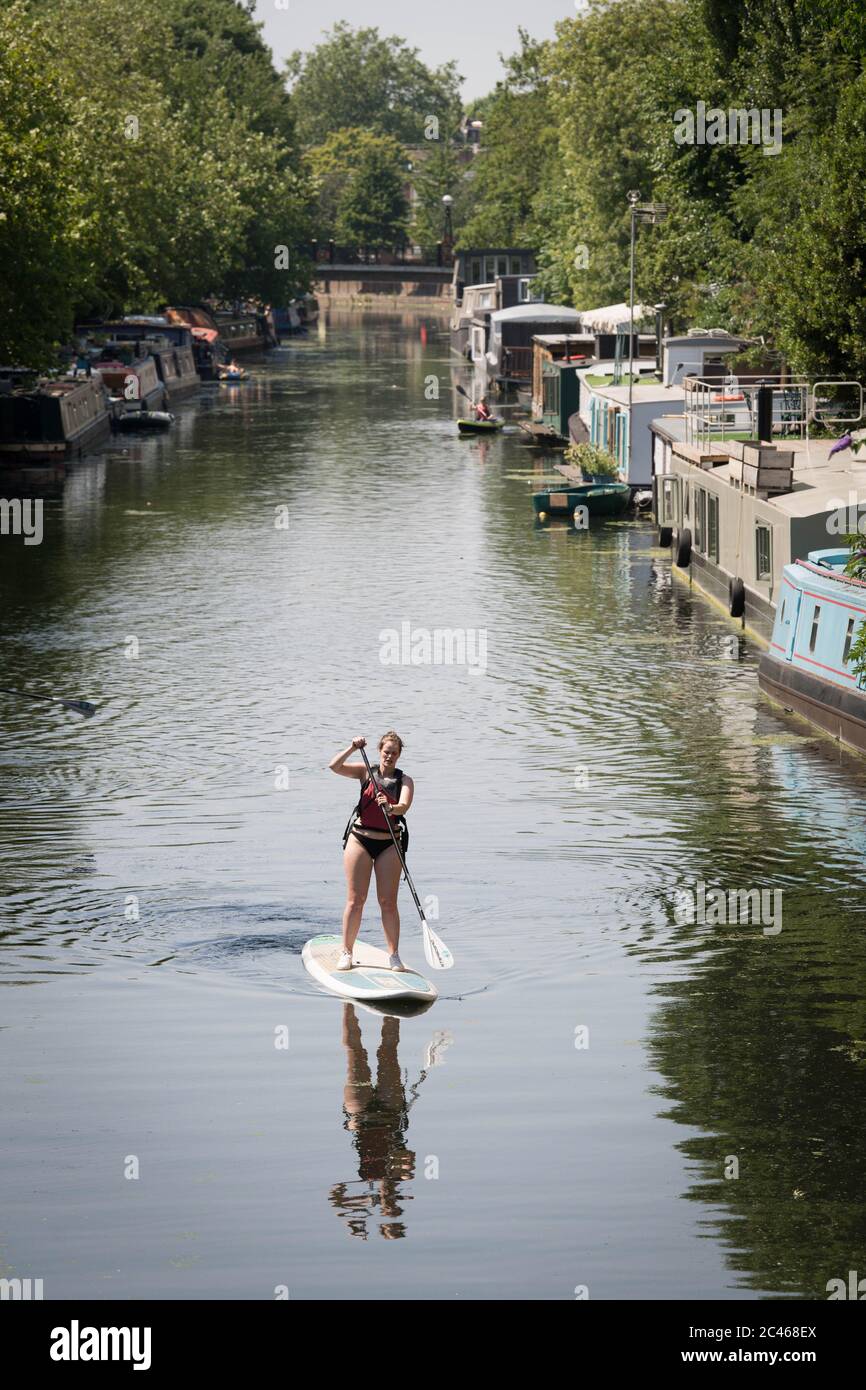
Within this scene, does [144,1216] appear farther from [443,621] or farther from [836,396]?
[836,396]

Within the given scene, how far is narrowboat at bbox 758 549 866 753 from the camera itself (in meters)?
34.1

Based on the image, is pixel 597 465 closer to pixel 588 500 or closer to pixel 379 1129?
pixel 588 500

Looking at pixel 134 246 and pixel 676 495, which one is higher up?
pixel 134 246

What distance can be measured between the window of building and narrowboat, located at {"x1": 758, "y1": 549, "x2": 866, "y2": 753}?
205 inches

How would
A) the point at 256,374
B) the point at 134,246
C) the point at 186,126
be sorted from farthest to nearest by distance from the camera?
the point at 186,126 < the point at 256,374 < the point at 134,246

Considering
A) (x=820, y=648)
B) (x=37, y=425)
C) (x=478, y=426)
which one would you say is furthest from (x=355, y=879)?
(x=478, y=426)

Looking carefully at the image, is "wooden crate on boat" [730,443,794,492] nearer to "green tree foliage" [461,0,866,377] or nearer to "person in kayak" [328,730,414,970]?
"green tree foliage" [461,0,866,377]

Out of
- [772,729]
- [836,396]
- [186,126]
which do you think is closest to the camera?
[772,729]

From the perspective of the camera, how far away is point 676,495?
54344 mm

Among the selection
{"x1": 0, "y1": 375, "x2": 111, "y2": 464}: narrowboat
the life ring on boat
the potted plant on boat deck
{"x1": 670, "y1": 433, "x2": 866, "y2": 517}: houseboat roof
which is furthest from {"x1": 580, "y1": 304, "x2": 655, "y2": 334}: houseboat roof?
{"x1": 670, "y1": 433, "x2": 866, "y2": 517}: houseboat roof

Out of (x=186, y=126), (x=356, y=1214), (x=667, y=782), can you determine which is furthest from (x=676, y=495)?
(x=186, y=126)

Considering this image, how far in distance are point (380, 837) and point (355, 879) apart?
579mm

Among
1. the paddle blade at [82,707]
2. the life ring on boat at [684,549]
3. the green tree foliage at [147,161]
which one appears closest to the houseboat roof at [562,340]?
the green tree foliage at [147,161]

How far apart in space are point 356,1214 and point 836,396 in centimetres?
4030
